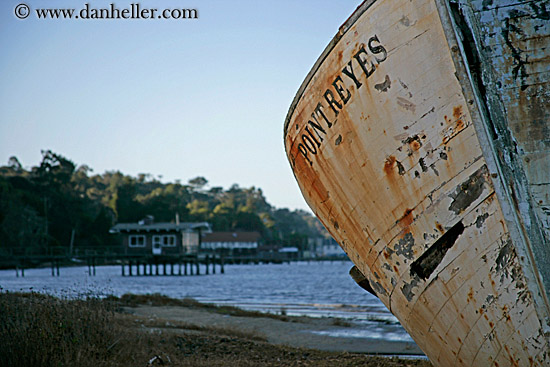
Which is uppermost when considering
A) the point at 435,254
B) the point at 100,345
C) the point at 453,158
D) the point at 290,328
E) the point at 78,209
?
the point at 78,209

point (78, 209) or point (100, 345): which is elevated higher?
point (78, 209)

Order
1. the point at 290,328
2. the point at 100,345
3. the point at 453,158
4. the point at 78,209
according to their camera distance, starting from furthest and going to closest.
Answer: the point at 78,209, the point at 290,328, the point at 100,345, the point at 453,158

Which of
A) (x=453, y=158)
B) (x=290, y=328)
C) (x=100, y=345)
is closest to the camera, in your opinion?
(x=453, y=158)

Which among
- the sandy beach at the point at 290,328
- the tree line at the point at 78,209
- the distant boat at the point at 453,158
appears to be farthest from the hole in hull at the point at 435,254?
the tree line at the point at 78,209

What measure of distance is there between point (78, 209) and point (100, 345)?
7805 centimetres

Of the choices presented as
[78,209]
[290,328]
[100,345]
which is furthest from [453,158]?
[78,209]

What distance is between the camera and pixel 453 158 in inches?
147

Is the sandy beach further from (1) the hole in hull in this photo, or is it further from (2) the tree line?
(2) the tree line

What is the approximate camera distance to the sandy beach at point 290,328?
1176cm

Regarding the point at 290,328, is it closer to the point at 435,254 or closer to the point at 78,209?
the point at 435,254

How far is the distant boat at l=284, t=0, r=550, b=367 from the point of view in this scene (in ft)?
11.8

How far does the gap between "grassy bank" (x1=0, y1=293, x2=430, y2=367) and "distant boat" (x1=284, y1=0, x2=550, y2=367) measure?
460cm

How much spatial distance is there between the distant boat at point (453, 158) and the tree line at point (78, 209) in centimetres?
5779

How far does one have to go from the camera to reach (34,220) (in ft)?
231
